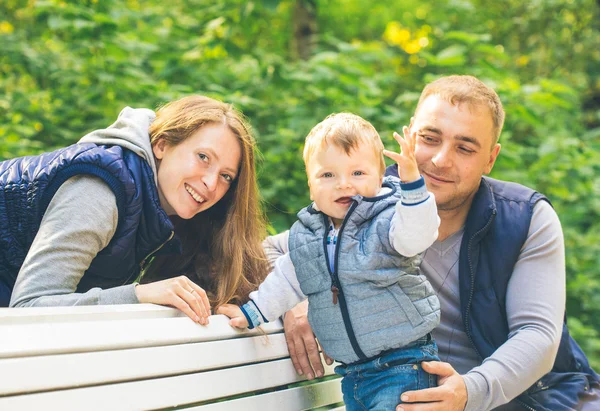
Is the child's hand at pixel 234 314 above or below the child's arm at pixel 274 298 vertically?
below

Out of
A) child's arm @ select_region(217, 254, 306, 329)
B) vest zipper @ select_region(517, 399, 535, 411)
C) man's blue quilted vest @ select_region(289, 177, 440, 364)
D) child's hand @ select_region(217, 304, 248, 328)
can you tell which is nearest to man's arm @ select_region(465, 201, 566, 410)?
vest zipper @ select_region(517, 399, 535, 411)

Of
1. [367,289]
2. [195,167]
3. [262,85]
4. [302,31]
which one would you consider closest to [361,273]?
[367,289]

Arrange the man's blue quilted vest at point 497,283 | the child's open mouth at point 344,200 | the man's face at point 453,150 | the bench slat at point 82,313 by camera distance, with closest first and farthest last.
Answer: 1. the bench slat at point 82,313
2. the child's open mouth at point 344,200
3. the man's blue quilted vest at point 497,283
4. the man's face at point 453,150

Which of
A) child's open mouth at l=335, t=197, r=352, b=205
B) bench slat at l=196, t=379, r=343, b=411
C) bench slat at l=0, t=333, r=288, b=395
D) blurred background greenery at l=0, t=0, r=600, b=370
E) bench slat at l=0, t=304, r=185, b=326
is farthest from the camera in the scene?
blurred background greenery at l=0, t=0, r=600, b=370

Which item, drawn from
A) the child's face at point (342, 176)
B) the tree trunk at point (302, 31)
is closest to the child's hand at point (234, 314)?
the child's face at point (342, 176)

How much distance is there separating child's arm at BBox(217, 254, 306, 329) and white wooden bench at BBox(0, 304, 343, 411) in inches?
2.8

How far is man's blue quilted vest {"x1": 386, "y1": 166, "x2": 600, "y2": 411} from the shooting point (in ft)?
9.33

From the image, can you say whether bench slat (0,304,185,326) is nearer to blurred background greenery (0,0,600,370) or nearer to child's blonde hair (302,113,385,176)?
child's blonde hair (302,113,385,176)

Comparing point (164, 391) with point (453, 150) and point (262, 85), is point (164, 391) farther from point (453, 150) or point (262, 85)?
point (262, 85)

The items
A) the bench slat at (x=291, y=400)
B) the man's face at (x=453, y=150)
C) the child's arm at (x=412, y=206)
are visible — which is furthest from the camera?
the man's face at (x=453, y=150)

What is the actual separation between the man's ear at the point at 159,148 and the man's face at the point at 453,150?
1.08 metres

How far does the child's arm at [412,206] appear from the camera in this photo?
6.82 ft

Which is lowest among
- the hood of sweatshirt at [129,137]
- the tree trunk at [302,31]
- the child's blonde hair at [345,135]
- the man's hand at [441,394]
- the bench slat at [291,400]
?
the bench slat at [291,400]

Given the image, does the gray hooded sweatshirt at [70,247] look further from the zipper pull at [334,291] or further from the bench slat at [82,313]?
the zipper pull at [334,291]
